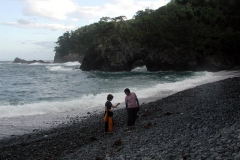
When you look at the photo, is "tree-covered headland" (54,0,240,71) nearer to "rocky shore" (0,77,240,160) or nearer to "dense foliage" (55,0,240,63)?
"dense foliage" (55,0,240,63)

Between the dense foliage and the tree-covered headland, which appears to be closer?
the dense foliage

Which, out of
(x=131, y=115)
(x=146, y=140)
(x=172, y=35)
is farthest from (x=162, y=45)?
(x=146, y=140)

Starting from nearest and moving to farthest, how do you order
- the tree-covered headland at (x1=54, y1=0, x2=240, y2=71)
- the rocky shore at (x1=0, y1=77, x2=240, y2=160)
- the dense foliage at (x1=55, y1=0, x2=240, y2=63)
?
1. the rocky shore at (x1=0, y1=77, x2=240, y2=160)
2. the dense foliage at (x1=55, y1=0, x2=240, y2=63)
3. the tree-covered headland at (x1=54, y1=0, x2=240, y2=71)

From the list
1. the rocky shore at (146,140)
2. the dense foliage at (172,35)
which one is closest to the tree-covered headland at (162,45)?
the dense foliage at (172,35)

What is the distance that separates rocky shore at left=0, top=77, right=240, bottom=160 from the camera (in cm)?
664

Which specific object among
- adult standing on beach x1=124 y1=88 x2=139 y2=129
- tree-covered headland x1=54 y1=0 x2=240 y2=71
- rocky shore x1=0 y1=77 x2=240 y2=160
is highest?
tree-covered headland x1=54 y1=0 x2=240 y2=71

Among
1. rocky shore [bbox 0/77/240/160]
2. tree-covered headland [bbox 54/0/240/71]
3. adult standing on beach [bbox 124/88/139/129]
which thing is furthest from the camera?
tree-covered headland [bbox 54/0/240/71]

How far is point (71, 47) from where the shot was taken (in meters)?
127

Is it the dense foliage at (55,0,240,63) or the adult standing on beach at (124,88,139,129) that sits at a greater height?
the dense foliage at (55,0,240,63)

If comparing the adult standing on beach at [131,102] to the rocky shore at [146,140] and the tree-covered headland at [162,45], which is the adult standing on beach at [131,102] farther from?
the tree-covered headland at [162,45]

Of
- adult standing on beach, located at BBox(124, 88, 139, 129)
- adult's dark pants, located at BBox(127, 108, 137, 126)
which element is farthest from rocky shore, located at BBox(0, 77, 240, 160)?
adult standing on beach, located at BBox(124, 88, 139, 129)

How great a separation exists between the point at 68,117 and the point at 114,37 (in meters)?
47.1

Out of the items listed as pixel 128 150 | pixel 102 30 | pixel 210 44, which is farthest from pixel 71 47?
pixel 128 150

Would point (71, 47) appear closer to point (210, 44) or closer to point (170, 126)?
point (210, 44)
